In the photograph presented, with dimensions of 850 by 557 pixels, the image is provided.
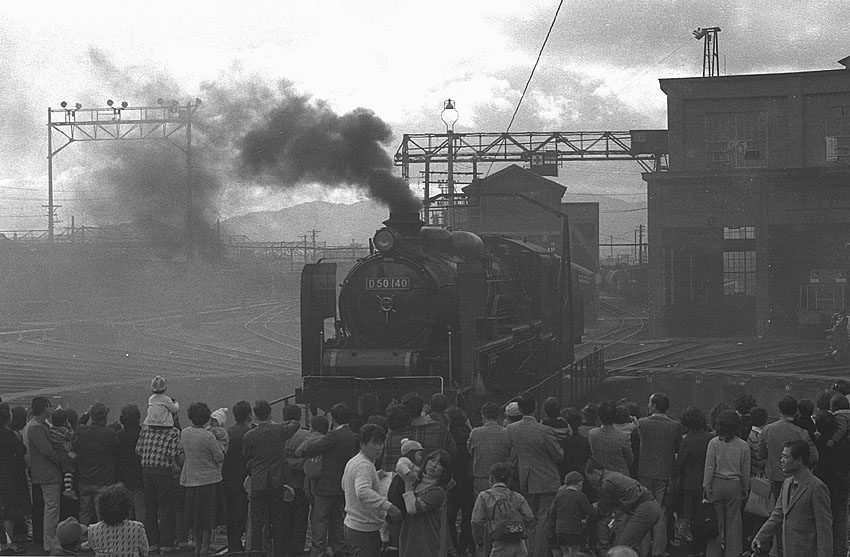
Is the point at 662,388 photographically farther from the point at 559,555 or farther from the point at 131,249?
the point at 131,249

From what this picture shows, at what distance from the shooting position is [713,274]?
3825 centimetres

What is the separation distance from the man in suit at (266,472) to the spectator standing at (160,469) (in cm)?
84

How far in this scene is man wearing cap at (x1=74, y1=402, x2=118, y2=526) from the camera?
9297mm

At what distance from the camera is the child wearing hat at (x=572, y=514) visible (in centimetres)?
748

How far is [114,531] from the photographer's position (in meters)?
6.11

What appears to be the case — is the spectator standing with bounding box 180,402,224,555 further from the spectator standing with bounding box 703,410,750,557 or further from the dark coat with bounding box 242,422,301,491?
the spectator standing with bounding box 703,410,750,557

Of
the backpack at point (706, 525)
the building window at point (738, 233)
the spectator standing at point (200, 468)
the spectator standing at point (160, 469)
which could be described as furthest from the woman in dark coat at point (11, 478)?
the building window at point (738, 233)

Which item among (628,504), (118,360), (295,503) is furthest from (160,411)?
(118,360)

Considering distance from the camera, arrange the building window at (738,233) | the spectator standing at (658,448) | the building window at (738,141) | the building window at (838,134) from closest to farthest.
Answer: the spectator standing at (658,448), the building window at (838,134), the building window at (738,141), the building window at (738,233)

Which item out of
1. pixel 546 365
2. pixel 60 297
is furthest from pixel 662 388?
pixel 60 297

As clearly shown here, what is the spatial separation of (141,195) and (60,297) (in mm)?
14575

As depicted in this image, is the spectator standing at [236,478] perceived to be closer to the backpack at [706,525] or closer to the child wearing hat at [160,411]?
the child wearing hat at [160,411]

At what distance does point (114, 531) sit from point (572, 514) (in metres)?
3.50

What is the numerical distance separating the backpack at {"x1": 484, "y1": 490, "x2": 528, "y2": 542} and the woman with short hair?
8.41 feet
